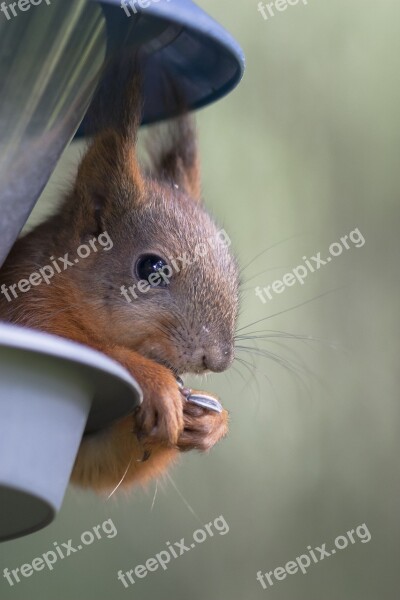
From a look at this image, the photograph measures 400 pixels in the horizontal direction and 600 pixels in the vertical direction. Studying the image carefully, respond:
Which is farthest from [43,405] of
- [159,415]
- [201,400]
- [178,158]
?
[178,158]

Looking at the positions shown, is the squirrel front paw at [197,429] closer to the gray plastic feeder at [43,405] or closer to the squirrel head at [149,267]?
the squirrel head at [149,267]

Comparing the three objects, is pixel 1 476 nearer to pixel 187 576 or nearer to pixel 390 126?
pixel 187 576

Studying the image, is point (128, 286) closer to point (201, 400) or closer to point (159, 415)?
point (201, 400)

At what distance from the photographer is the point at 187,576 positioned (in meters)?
3.47

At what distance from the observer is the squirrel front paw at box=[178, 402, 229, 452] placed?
Result: 5.06 feet

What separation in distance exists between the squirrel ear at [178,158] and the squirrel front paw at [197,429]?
54 centimetres

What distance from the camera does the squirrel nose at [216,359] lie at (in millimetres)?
1603

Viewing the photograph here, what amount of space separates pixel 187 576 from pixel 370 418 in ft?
2.44

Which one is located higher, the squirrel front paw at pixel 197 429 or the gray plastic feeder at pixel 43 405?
the gray plastic feeder at pixel 43 405

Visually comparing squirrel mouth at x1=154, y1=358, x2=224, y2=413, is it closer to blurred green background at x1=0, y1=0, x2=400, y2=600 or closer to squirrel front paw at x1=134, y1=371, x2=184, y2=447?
squirrel front paw at x1=134, y1=371, x2=184, y2=447

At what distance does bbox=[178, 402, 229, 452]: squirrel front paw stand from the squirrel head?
0.07 m

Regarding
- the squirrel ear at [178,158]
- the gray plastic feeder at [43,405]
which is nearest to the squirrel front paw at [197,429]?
the gray plastic feeder at [43,405]

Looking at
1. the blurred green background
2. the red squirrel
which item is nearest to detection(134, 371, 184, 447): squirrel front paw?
the red squirrel

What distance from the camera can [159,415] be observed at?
138 cm
